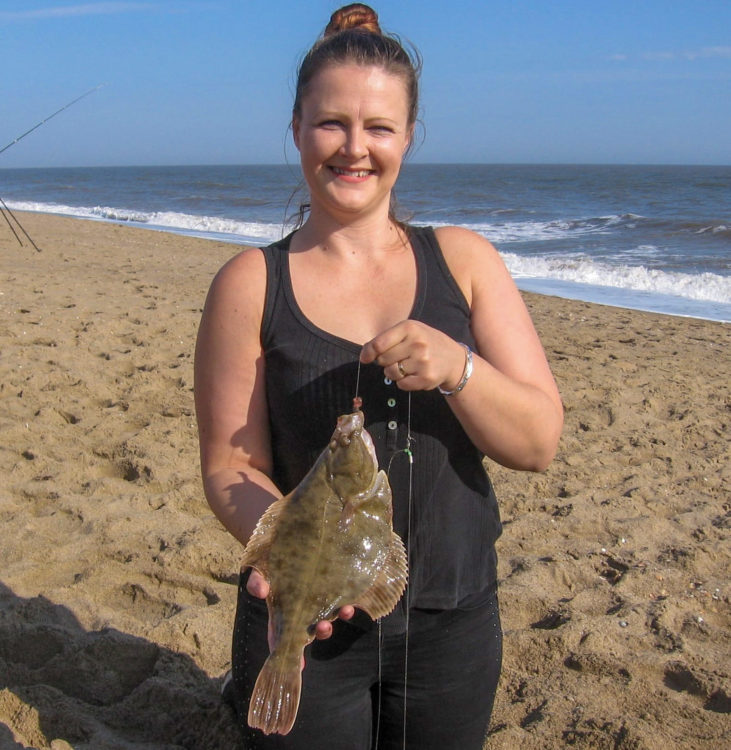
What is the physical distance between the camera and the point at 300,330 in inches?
90.1

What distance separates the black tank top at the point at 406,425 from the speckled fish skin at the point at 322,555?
0.18m

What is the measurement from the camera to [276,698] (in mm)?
2020

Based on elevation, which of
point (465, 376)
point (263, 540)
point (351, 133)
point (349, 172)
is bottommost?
point (263, 540)

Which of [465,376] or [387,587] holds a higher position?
[465,376]

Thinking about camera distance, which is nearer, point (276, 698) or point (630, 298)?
point (276, 698)

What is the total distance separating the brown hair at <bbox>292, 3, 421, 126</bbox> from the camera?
2.27m

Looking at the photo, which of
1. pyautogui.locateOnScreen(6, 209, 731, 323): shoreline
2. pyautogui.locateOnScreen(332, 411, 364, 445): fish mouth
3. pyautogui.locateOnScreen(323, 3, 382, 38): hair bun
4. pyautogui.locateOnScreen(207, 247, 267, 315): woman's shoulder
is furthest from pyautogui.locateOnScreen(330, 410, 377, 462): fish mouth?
pyautogui.locateOnScreen(6, 209, 731, 323): shoreline

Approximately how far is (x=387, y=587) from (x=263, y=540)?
0.35 m

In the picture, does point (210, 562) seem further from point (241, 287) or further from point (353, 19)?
point (353, 19)

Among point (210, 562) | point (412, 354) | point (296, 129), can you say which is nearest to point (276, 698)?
point (412, 354)

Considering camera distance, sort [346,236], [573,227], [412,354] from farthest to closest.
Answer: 1. [573,227]
2. [346,236]
3. [412,354]

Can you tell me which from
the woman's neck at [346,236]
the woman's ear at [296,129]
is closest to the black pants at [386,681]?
the woman's neck at [346,236]

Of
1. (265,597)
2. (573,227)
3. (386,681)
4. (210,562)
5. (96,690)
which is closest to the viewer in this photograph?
(265,597)

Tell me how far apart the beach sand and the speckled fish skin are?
132 centimetres
